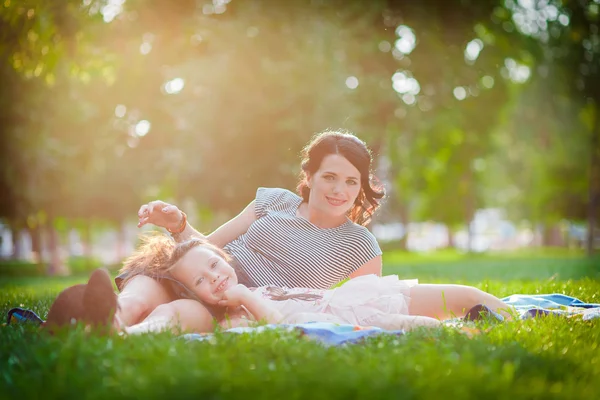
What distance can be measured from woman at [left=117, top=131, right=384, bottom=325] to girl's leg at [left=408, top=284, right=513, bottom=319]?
25.2 inches

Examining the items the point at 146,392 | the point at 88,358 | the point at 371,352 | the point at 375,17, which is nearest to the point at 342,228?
the point at 371,352

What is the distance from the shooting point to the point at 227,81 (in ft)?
52.2

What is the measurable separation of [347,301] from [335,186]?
1.12 metres

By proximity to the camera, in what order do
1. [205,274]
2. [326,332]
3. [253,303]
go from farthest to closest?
[205,274]
[253,303]
[326,332]

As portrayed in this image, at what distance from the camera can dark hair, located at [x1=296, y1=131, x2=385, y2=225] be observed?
516cm

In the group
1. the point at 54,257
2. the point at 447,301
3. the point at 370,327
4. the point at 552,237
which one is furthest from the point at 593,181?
the point at 552,237

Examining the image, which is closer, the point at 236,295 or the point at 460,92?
the point at 236,295

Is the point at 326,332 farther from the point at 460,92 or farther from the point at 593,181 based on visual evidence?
the point at 593,181

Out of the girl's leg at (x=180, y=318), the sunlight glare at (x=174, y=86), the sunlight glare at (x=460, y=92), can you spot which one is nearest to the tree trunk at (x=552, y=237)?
the sunlight glare at (x=460, y=92)

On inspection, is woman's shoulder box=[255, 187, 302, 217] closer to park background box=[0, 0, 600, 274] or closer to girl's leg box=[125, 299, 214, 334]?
girl's leg box=[125, 299, 214, 334]

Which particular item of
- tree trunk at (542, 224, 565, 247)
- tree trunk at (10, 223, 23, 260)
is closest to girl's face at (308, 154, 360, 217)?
tree trunk at (10, 223, 23, 260)

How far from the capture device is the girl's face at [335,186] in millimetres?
5039

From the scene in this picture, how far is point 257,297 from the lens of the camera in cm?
399

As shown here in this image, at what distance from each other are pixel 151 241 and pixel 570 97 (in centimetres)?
1661
